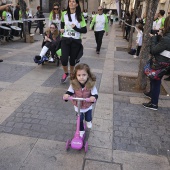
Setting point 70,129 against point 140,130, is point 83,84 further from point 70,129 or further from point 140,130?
point 140,130

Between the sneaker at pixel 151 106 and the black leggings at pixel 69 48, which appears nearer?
the sneaker at pixel 151 106

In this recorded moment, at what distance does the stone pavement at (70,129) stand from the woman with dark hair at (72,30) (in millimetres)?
826

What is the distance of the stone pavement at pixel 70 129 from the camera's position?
112 inches

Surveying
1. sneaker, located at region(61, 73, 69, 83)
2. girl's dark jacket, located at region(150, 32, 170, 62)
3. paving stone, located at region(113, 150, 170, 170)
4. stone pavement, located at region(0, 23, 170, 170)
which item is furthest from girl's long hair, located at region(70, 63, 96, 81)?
sneaker, located at region(61, 73, 69, 83)

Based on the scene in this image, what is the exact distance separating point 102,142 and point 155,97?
172 centimetres

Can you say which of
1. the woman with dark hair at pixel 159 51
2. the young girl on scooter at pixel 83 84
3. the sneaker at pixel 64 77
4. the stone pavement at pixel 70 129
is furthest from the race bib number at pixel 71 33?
the young girl on scooter at pixel 83 84

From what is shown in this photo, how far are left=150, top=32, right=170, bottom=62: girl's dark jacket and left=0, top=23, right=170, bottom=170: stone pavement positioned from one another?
1069 mm

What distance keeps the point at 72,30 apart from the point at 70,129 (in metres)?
2.53

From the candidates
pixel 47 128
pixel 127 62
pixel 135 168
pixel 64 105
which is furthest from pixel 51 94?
pixel 127 62

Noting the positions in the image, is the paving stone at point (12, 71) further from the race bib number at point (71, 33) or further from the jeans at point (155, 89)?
the jeans at point (155, 89)

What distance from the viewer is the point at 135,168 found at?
2.78 metres

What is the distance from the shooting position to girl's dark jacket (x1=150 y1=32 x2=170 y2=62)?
12.5ft

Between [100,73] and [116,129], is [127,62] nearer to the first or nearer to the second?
[100,73]

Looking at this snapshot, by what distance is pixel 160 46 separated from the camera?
152 inches
